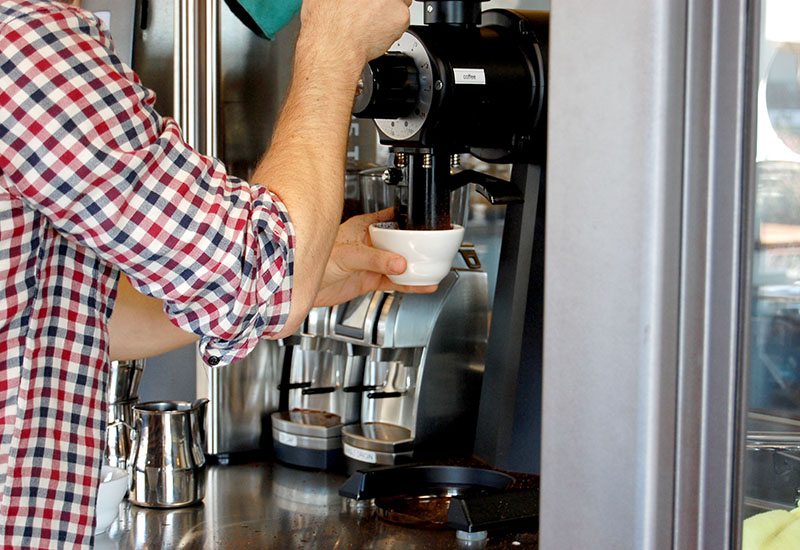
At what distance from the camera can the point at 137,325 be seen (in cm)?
120

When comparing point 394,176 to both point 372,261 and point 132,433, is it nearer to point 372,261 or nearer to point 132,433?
point 372,261

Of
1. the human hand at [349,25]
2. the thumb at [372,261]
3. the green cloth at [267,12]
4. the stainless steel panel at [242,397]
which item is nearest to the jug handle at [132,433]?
the stainless steel panel at [242,397]

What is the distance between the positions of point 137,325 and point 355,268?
24cm

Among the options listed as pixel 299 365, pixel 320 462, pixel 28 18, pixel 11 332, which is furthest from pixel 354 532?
pixel 28 18

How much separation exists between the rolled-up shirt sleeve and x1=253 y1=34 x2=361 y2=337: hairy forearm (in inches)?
0.9

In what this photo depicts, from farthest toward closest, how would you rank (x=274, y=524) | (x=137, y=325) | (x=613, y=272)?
(x=274, y=524) < (x=137, y=325) < (x=613, y=272)

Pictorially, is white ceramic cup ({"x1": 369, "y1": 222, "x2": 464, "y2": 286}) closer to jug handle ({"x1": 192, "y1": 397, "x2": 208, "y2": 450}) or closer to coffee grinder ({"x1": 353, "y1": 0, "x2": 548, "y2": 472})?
coffee grinder ({"x1": 353, "y1": 0, "x2": 548, "y2": 472})

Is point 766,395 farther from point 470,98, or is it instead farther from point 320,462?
point 320,462

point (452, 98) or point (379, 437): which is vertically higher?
point (452, 98)

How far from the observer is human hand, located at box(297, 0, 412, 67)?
1.01 metres

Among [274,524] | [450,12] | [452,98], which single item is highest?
[450,12]

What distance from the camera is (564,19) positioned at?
2.01 ft

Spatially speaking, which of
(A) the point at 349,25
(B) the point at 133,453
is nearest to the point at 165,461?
(B) the point at 133,453

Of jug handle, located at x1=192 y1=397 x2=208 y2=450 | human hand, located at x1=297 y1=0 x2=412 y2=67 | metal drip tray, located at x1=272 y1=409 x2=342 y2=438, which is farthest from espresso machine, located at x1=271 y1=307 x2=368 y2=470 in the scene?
human hand, located at x1=297 y1=0 x2=412 y2=67
